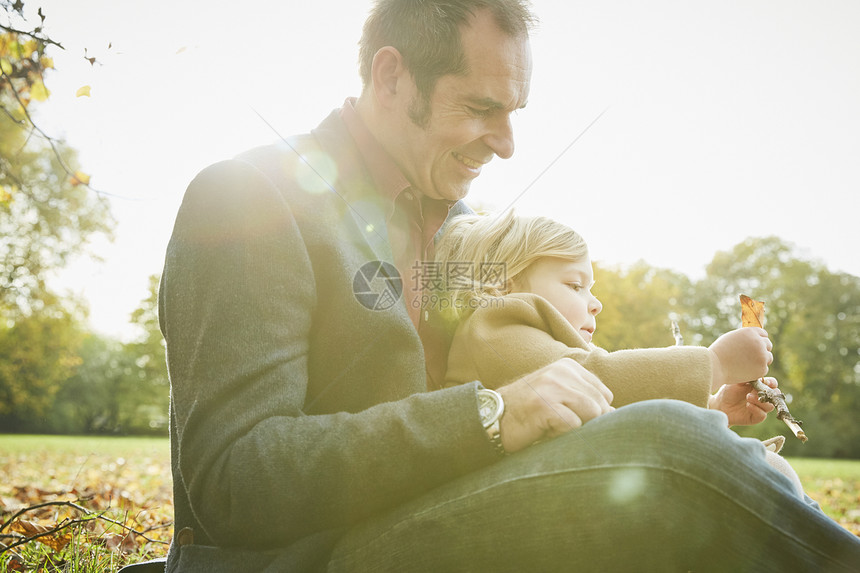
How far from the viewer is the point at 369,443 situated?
148 centimetres

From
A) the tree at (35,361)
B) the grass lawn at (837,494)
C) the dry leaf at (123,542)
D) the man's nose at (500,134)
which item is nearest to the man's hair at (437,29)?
the man's nose at (500,134)

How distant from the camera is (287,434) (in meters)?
1.49

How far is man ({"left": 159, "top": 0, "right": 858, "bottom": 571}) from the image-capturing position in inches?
52.7

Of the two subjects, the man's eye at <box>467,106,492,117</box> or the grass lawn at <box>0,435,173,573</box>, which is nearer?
the man's eye at <box>467,106,492,117</box>

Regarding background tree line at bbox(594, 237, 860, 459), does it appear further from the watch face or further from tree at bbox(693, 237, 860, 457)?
the watch face

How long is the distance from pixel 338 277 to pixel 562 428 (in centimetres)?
75

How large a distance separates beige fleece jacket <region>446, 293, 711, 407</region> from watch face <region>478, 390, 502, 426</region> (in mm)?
672

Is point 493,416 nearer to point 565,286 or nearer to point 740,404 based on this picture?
point 565,286

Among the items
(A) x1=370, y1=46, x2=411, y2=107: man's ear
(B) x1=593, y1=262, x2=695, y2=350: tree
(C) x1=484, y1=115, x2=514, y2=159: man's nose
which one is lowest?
(B) x1=593, y1=262, x2=695, y2=350: tree

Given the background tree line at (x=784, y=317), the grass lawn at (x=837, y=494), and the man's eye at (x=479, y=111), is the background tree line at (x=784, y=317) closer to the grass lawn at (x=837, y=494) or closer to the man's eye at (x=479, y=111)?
the grass lawn at (x=837, y=494)

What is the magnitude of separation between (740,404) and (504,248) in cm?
113

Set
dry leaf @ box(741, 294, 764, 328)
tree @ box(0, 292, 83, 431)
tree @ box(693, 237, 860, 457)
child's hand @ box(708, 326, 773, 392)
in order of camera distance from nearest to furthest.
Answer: child's hand @ box(708, 326, 773, 392) → dry leaf @ box(741, 294, 764, 328) → tree @ box(693, 237, 860, 457) → tree @ box(0, 292, 83, 431)

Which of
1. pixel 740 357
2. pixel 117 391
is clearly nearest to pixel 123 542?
pixel 740 357

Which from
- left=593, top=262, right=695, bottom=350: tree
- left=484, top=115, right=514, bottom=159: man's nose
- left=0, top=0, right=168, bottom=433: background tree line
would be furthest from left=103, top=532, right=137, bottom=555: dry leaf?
left=593, top=262, right=695, bottom=350: tree
